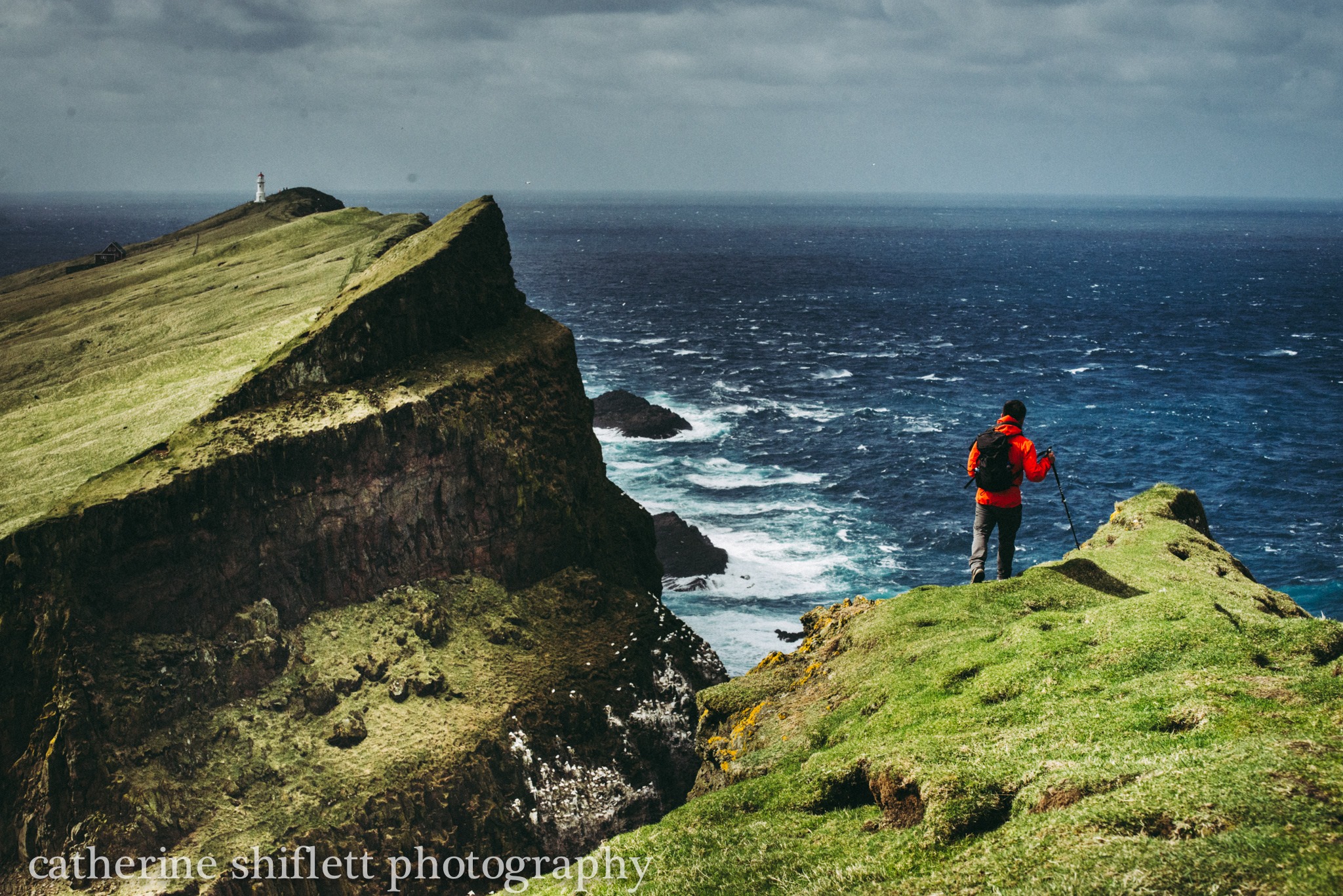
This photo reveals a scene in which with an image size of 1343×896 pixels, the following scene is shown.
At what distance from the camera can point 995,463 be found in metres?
22.9

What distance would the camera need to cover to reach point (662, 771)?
3934 centimetres

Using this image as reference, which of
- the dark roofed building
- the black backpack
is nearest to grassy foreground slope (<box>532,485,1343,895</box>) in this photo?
the black backpack

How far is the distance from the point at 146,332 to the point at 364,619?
109 ft

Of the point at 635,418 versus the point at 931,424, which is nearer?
the point at 635,418

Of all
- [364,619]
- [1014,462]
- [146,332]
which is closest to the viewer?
[1014,462]

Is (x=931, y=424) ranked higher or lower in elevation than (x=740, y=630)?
higher

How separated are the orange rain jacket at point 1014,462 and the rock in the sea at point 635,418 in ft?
205

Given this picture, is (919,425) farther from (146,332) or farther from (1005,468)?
(1005,468)

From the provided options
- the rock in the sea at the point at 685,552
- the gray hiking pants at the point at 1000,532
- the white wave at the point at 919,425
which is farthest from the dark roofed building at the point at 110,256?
the gray hiking pants at the point at 1000,532

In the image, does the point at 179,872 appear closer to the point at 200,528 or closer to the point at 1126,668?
the point at 200,528

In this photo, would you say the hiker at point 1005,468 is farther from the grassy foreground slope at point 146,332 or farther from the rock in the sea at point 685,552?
the rock in the sea at point 685,552

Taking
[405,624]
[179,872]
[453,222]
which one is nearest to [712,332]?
[453,222]

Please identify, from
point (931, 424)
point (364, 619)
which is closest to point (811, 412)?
point (931, 424)

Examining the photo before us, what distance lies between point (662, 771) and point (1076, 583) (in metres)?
22.3
